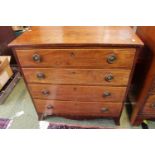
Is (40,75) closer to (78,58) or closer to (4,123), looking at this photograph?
(78,58)

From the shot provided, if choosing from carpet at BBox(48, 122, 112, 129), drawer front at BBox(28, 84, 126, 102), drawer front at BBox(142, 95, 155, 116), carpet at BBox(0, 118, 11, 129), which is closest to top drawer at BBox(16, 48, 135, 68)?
drawer front at BBox(28, 84, 126, 102)

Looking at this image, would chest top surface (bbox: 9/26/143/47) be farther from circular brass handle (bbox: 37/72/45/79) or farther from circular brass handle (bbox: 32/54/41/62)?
circular brass handle (bbox: 37/72/45/79)

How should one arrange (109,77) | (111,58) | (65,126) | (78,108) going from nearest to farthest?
(111,58)
(109,77)
(78,108)
(65,126)

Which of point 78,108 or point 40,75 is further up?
point 40,75

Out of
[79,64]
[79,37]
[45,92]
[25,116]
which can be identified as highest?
[79,37]

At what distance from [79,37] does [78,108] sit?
0.66m

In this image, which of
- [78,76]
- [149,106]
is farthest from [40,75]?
[149,106]

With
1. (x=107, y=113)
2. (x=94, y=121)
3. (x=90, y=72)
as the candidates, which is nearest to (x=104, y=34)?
(x=90, y=72)

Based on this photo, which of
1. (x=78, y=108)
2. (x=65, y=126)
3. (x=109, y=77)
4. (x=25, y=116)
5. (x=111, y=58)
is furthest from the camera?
(x=25, y=116)

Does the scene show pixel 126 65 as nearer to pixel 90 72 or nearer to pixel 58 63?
pixel 90 72

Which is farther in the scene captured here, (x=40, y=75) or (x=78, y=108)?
(x=78, y=108)

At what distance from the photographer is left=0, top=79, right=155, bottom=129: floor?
145 centimetres

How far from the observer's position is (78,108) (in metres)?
1.30

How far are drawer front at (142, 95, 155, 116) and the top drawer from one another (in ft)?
1.28
